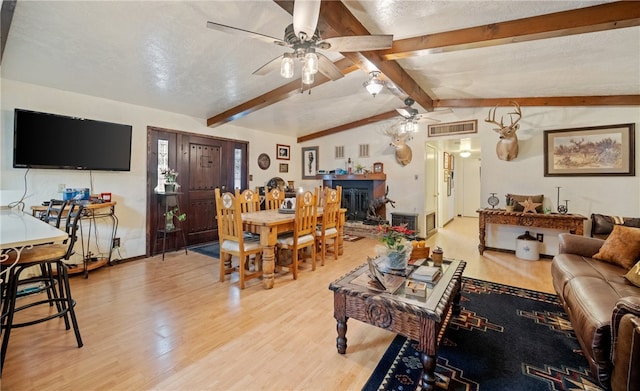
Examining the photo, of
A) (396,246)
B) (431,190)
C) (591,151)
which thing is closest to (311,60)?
(396,246)

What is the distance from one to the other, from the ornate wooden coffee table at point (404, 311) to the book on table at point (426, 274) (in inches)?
1.9

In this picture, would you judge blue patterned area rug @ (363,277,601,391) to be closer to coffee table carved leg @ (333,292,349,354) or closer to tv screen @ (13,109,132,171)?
coffee table carved leg @ (333,292,349,354)

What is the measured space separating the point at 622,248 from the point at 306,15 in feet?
10.3

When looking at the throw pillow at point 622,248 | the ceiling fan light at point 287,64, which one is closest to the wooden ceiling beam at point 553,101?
the throw pillow at point 622,248

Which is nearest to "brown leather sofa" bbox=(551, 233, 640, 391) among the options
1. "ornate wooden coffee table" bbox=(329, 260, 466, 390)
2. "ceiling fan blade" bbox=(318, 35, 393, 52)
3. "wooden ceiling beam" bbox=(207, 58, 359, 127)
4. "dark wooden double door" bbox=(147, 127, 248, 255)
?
"ornate wooden coffee table" bbox=(329, 260, 466, 390)

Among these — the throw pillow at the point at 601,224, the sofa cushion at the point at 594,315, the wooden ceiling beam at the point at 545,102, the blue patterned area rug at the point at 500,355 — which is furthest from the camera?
the wooden ceiling beam at the point at 545,102

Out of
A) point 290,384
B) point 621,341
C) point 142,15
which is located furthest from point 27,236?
point 621,341

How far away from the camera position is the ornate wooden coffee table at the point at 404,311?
1540 millimetres

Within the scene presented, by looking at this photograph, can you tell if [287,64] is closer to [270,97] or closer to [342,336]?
[270,97]

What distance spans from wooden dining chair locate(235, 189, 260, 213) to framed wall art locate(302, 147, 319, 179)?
3.08m

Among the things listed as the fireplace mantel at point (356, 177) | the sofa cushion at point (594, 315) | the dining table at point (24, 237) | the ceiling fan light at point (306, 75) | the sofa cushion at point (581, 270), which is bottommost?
the sofa cushion at point (594, 315)

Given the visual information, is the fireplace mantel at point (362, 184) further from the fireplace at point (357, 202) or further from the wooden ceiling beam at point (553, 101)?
the wooden ceiling beam at point (553, 101)

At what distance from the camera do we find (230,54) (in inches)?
116

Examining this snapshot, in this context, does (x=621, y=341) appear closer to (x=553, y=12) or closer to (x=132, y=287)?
(x=553, y=12)
